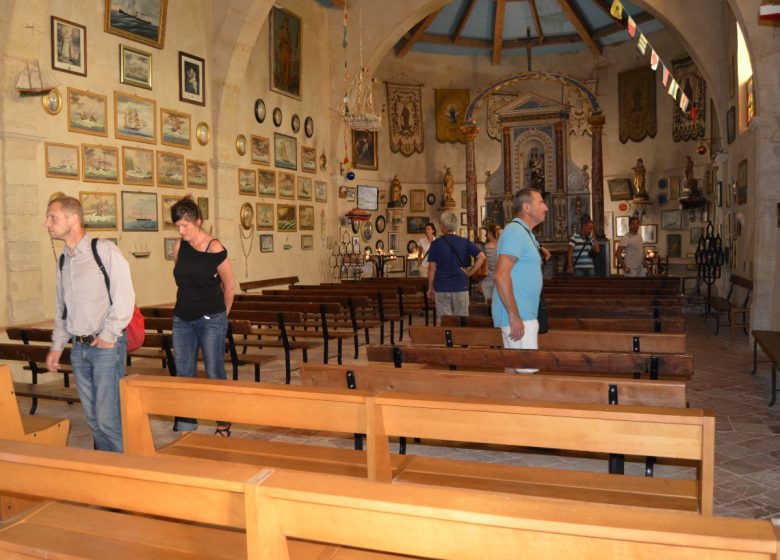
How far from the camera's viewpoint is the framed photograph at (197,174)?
39.5 ft

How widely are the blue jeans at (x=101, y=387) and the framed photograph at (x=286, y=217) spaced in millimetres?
11346

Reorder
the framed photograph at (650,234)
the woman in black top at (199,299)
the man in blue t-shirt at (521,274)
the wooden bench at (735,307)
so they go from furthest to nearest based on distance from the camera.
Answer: the framed photograph at (650,234)
the wooden bench at (735,307)
the woman in black top at (199,299)
the man in blue t-shirt at (521,274)

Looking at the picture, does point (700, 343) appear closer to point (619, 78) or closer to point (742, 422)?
point (742, 422)

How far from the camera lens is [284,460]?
10.9ft

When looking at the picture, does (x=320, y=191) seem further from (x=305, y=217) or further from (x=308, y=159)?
(x=305, y=217)

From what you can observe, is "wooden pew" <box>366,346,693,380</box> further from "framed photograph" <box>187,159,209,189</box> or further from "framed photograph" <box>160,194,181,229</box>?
"framed photograph" <box>187,159,209,189</box>

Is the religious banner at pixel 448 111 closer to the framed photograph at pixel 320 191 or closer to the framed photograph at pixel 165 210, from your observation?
the framed photograph at pixel 320 191

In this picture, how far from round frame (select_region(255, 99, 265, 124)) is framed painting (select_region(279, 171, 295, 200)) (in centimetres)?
127

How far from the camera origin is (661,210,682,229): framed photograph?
66.6 ft

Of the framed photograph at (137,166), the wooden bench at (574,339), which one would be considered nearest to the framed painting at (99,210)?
the framed photograph at (137,166)

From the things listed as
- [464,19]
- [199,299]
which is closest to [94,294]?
[199,299]

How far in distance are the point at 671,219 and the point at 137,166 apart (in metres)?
15.6

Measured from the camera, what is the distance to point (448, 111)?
23656mm

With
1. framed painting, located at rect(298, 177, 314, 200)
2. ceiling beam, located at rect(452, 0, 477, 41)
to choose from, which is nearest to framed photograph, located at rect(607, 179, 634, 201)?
ceiling beam, located at rect(452, 0, 477, 41)
